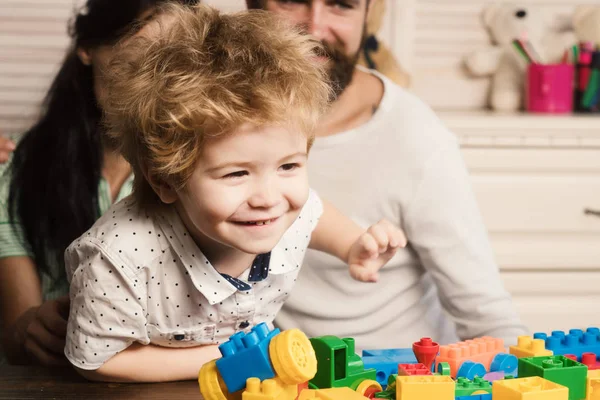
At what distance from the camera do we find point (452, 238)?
1.30 m

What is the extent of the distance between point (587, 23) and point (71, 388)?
2.09 m

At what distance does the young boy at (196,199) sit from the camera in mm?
768

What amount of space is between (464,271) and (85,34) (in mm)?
728

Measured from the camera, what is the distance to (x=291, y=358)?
59 cm

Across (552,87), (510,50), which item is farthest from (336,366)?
(510,50)

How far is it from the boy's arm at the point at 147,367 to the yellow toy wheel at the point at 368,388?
0.24 meters

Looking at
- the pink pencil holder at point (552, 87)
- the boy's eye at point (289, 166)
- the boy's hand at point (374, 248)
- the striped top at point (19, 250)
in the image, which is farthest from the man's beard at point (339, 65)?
the pink pencil holder at point (552, 87)

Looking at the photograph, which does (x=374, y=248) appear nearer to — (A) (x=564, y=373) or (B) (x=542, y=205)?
(A) (x=564, y=373)

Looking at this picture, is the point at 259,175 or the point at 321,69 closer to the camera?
the point at 259,175

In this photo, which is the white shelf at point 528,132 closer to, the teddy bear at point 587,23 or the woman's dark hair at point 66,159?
the teddy bear at point 587,23

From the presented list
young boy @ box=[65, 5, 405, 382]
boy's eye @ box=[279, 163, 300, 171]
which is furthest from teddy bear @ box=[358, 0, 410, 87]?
boy's eye @ box=[279, 163, 300, 171]

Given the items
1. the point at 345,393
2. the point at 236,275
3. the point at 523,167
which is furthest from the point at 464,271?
the point at 523,167

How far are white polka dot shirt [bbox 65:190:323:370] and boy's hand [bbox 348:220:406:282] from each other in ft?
0.26

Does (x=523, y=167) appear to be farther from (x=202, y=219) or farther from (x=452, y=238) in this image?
(x=202, y=219)
